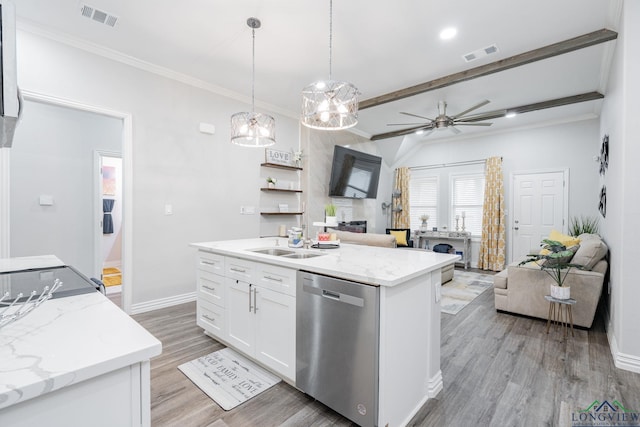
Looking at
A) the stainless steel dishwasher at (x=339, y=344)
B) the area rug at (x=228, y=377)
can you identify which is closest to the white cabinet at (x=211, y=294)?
the area rug at (x=228, y=377)

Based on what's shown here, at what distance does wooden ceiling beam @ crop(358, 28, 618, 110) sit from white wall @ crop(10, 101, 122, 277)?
4.32m

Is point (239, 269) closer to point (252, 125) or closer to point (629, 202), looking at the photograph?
point (252, 125)

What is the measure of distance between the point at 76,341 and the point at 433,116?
5.83 m

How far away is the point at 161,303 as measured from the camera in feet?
11.7

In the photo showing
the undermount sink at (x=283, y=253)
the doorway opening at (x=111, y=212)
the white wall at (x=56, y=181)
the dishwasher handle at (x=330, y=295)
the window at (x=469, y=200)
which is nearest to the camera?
the dishwasher handle at (x=330, y=295)

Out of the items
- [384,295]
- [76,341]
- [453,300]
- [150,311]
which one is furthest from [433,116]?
[76,341]

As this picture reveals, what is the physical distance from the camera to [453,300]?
3982mm

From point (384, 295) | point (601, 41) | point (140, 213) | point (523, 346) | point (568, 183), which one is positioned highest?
point (601, 41)

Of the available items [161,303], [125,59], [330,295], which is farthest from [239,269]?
[125,59]

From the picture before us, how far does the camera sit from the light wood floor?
1.73 meters

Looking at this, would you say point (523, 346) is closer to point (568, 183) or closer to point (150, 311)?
point (150, 311)

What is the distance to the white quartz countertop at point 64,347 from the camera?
0.56 meters

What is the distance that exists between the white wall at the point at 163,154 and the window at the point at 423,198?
4.65 m

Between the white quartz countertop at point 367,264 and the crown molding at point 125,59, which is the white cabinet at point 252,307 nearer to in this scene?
the white quartz countertop at point 367,264
